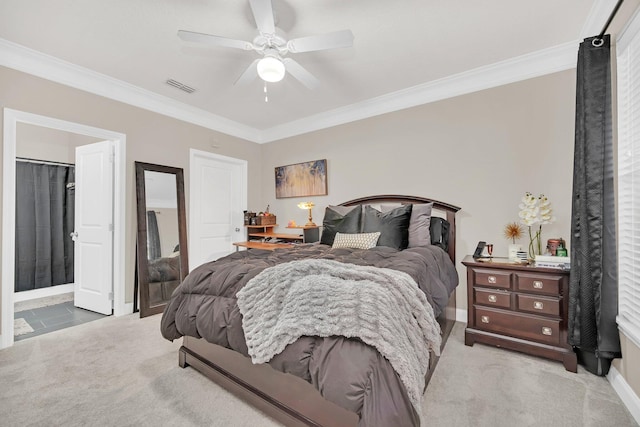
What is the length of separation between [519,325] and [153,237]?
3870 mm

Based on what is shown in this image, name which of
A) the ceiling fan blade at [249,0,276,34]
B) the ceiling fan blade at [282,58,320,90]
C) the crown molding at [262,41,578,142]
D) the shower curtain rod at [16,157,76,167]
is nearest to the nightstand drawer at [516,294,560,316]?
the crown molding at [262,41,578,142]

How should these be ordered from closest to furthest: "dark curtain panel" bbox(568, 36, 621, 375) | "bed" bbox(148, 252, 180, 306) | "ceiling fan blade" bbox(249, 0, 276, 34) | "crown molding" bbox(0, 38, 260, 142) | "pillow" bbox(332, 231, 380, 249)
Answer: "ceiling fan blade" bbox(249, 0, 276, 34) < "dark curtain panel" bbox(568, 36, 621, 375) < "crown molding" bbox(0, 38, 260, 142) < "pillow" bbox(332, 231, 380, 249) < "bed" bbox(148, 252, 180, 306)

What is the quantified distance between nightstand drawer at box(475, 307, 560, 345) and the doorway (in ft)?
12.2

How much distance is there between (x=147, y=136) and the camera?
137 inches

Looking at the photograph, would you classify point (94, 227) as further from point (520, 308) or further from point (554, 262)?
point (554, 262)

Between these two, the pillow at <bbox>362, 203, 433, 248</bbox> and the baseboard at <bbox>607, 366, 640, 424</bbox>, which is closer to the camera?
the baseboard at <bbox>607, 366, 640, 424</bbox>

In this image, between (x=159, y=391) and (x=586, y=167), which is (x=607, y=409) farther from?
(x=159, y=391)

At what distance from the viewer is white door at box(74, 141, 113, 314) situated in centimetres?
328

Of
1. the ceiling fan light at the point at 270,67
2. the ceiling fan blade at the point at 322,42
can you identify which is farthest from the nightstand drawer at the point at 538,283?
→ the ceiling fan light at the point at 270,67

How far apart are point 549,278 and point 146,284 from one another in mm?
3944

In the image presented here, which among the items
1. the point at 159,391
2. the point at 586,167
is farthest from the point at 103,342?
the point at 586,167

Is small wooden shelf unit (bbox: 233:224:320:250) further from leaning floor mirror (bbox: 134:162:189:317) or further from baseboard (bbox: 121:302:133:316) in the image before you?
baseboard (bbox: 121:302:133:316)

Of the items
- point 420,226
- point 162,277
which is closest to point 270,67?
point 420,226

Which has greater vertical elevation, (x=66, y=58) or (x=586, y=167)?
(x=66, y=58)
